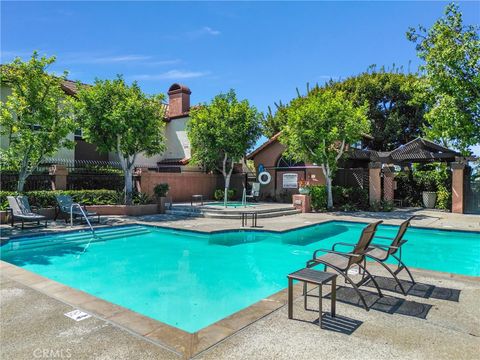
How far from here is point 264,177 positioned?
2503 centimetres

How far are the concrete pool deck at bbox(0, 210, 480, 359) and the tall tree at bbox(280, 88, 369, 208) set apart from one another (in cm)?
1353

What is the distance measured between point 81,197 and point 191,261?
28.9ft

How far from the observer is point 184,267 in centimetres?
846

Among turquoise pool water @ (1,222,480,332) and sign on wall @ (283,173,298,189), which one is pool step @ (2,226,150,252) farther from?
sign on wall @ (283,173,298,189)

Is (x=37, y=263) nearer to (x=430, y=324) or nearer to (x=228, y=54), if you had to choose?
(x=430, y=324)

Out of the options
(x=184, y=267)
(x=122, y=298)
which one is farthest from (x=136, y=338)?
(x=184, y=267)

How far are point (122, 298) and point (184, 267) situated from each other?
2229mm

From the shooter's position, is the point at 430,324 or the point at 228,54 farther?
the point at 228,54

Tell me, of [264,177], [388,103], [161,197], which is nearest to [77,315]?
[161,197]

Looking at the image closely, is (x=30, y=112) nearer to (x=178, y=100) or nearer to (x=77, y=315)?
(x=77, y=315)

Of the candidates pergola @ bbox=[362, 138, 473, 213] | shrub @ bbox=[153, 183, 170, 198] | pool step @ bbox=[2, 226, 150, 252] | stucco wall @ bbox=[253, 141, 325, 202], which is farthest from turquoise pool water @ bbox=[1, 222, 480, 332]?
stucco wall @ bbox=[253, 141, 325, 202]

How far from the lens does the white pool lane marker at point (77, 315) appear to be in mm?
4246
